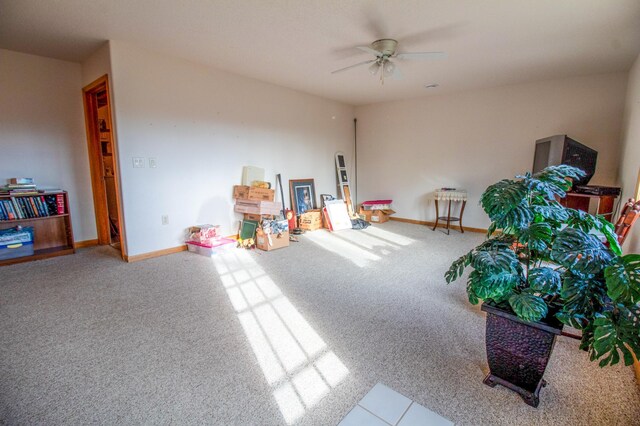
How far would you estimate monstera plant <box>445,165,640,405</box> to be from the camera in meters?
1.08

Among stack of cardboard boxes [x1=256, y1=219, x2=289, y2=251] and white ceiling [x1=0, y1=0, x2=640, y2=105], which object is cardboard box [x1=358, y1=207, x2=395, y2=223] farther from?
white ceiling [x1=0, y1=0, x2=640, y2=105]

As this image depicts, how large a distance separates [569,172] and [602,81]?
383 cm

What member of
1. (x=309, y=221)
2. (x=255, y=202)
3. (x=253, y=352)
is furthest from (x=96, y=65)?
(x=253, y=352)

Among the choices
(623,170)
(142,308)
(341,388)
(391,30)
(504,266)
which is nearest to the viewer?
(504,266)

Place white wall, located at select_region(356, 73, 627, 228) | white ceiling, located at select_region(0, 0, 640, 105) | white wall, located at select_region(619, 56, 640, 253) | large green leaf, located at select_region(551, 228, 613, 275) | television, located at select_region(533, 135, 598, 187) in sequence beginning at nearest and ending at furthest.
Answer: large green leaf, located at select_region(551, 228, 613, 275) → white ceiling, located at select_region(0, 0, 640, 105) → white wall, located at select_region(619, 56, 640, 253) → television, located at select_region(533, 135, 598, 187) → white wall, located at select_region(356, 73, 627, 228)

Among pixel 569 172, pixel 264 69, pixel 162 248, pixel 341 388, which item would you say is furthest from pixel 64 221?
pixel 569 172

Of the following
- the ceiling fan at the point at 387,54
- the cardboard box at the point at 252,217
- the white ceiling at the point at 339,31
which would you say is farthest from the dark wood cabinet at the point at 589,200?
the cardboard box at the point at 252,217

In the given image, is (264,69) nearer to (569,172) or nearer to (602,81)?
(569,172)

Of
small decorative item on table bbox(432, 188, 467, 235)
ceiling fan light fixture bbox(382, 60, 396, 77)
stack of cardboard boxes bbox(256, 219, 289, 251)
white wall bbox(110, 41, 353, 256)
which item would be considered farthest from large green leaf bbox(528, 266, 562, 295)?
white wall bbox(110, 41, 353, 256)

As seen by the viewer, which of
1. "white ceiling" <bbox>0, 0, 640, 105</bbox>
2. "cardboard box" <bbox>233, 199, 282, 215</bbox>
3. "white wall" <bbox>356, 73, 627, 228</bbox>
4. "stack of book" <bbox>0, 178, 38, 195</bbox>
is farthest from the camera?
"cardboard box" <bbox>233, 199, 282, 215</bbox>

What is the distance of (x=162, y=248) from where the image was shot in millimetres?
3775

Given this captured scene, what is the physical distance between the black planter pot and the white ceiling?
7.51ft

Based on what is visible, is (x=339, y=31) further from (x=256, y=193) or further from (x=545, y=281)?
(x=545, y=281)

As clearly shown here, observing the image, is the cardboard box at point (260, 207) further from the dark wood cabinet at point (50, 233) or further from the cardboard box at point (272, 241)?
the dark wood cabinet at point (50, 233)
